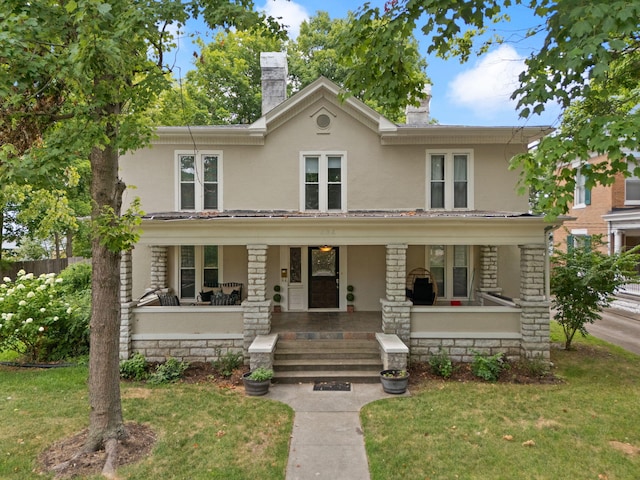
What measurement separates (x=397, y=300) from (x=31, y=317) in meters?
8.47

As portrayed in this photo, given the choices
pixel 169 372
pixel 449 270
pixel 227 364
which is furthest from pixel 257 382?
pixel 449 270

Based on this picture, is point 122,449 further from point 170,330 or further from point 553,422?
point 553,422

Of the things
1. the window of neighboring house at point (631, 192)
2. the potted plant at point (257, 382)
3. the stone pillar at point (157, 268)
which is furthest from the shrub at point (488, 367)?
the window of neighboring house at point (631, 192)

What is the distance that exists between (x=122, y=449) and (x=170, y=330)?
3556 millimetres

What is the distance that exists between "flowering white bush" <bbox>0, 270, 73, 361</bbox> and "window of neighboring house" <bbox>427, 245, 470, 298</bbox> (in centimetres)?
966

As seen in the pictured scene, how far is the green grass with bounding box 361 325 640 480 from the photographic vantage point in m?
4.72

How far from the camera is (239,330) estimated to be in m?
8.46

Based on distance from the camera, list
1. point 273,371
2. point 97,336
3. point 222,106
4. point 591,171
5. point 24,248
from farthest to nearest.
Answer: point 24,248 < point 222,106 < point 273,371 < point 97,336 < point 591,171

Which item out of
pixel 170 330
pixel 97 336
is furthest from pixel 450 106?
pixel 97 336

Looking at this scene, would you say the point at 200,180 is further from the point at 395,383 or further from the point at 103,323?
the point at 395,383

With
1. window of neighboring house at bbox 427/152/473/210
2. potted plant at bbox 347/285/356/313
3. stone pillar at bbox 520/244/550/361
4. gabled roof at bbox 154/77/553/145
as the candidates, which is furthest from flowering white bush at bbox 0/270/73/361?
stone pillar at bbox 520/244/550/361

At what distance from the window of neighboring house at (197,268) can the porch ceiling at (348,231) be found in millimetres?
2467

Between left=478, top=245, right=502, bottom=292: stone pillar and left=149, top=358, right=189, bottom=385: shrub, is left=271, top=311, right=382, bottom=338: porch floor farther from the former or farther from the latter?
left=478, top=245, right=502, bottom=292: stone pillar

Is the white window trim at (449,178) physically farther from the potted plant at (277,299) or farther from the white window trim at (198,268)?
the white window trim at (198,268)
